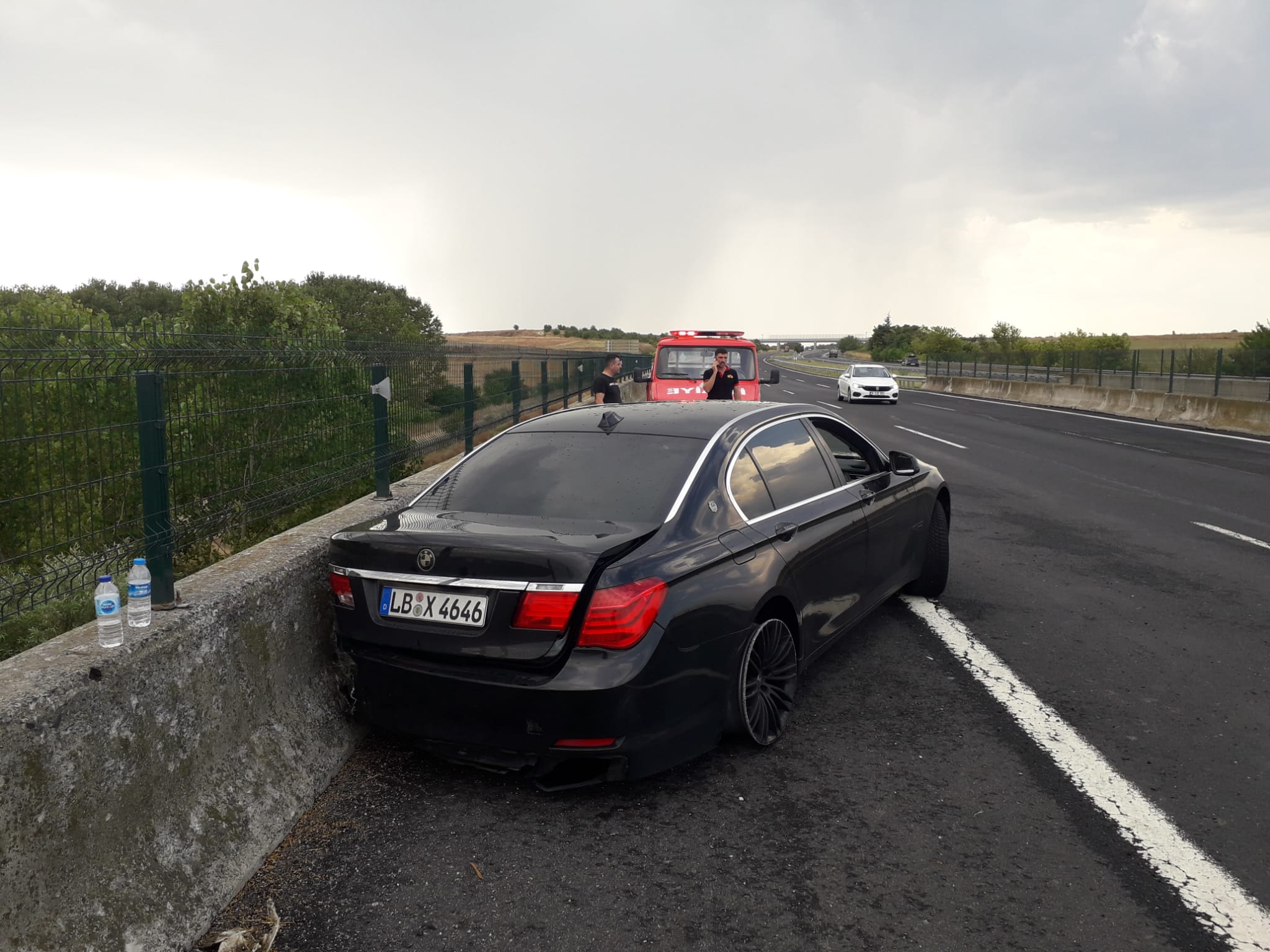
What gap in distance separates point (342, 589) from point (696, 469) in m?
1.59

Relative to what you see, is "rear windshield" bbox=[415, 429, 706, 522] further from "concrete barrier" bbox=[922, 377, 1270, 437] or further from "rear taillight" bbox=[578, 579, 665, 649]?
"concrete barrier" bbox=[922, 377, 1270, 437]

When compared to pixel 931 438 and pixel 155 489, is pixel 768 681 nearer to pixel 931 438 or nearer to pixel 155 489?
pixel 155 489

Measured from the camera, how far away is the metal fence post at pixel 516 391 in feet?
45.4

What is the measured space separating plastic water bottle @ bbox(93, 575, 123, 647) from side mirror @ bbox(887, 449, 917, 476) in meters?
4.50

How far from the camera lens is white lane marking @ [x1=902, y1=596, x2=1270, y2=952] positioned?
3102mm

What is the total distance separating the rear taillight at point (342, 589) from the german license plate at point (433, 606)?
0.57ft

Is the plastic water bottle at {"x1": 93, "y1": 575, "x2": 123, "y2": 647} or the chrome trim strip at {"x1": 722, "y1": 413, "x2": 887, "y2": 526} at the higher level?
the chrome trim strip at {"x1": 722, "y1": 413, "x2": 887, "y2": 526}

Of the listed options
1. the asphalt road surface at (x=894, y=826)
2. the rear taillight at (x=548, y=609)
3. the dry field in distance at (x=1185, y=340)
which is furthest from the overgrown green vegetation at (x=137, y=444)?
the dry field in distance at (x=1185, y=340)

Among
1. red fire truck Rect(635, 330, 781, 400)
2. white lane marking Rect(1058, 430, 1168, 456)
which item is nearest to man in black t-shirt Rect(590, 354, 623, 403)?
red fire truck Rect(635, 330, 781, 400)

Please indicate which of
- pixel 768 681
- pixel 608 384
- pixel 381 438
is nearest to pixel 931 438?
pixel 608 384

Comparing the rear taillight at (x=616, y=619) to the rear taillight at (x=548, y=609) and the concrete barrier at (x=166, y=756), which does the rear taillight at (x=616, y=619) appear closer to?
the rear taillight at (x=548, y=609)

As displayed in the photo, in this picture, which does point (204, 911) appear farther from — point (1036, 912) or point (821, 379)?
point (821, 379)

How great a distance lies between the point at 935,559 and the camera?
6.79 meters

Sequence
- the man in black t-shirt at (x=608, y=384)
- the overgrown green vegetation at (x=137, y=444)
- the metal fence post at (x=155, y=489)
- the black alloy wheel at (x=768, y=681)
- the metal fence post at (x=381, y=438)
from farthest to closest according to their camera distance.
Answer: the man in black t-shirt at (x=608, y=384) → the metal fence post at (x=381, y=438) → the black alloy wheel at (x=768, y=681) → the metal fence post at (x=155, y=489) → the overgrown green vegetation at (x=137, y=444)
